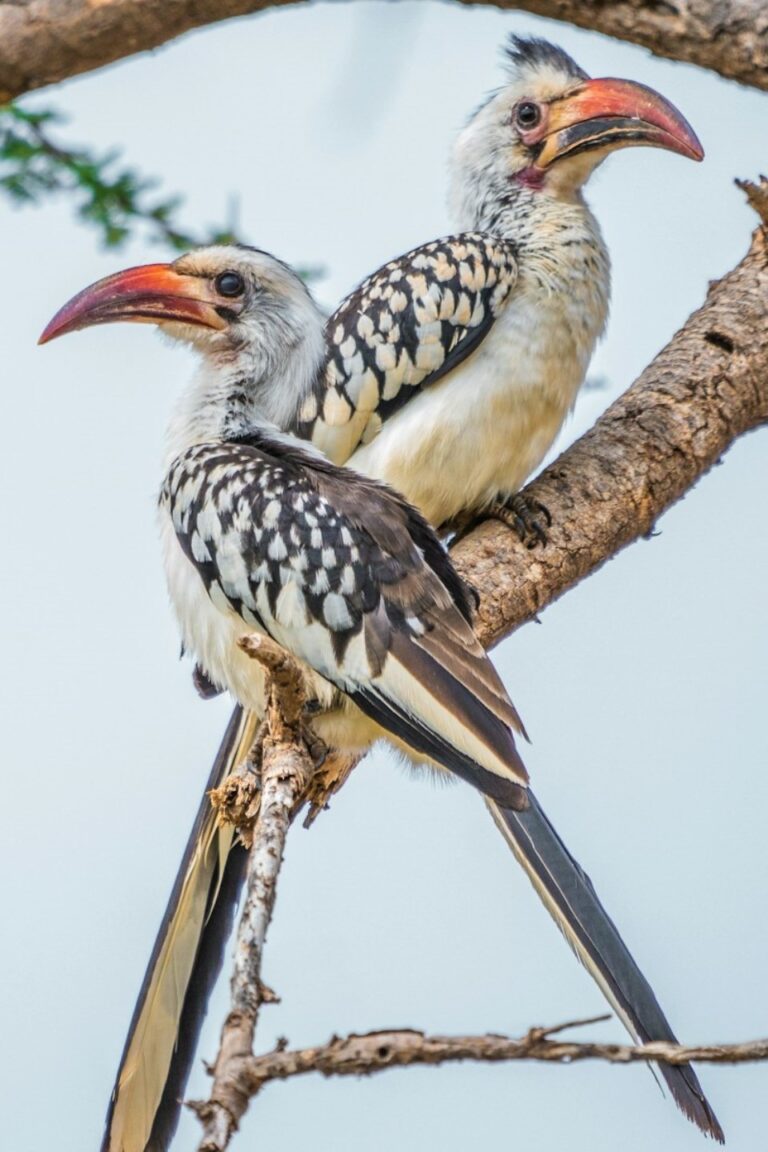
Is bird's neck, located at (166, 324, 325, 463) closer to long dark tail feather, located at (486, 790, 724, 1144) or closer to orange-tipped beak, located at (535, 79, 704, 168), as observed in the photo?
orange-tipped beak, located at (535, 79, 704, 168)

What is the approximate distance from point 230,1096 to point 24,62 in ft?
6.82

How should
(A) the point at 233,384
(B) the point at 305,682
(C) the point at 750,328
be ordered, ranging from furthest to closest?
(C) the point at 750,328 < (A) the point at 233,384 < (B) the point at 305,682

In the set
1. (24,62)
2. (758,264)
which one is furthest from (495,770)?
(758,264)

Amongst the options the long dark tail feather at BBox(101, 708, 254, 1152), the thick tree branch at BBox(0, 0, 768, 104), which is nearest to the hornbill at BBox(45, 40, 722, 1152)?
the long dark tail feather at BBox(101, 708, 254, 1152)

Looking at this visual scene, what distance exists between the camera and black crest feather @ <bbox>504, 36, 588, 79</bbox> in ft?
15.8

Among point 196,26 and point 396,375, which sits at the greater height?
point 396,375

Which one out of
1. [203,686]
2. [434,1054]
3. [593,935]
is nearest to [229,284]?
[203,686]

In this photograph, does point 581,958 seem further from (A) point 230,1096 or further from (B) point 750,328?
(B) point 750,328

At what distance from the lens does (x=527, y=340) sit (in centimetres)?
423

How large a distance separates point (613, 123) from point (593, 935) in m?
2.57

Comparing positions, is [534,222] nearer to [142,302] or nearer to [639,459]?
[639,459]

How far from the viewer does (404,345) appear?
4.24 metres

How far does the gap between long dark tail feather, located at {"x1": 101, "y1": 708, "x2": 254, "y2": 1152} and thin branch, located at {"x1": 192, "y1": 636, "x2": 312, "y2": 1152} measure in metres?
0.61

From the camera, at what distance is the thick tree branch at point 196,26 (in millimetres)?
2943
